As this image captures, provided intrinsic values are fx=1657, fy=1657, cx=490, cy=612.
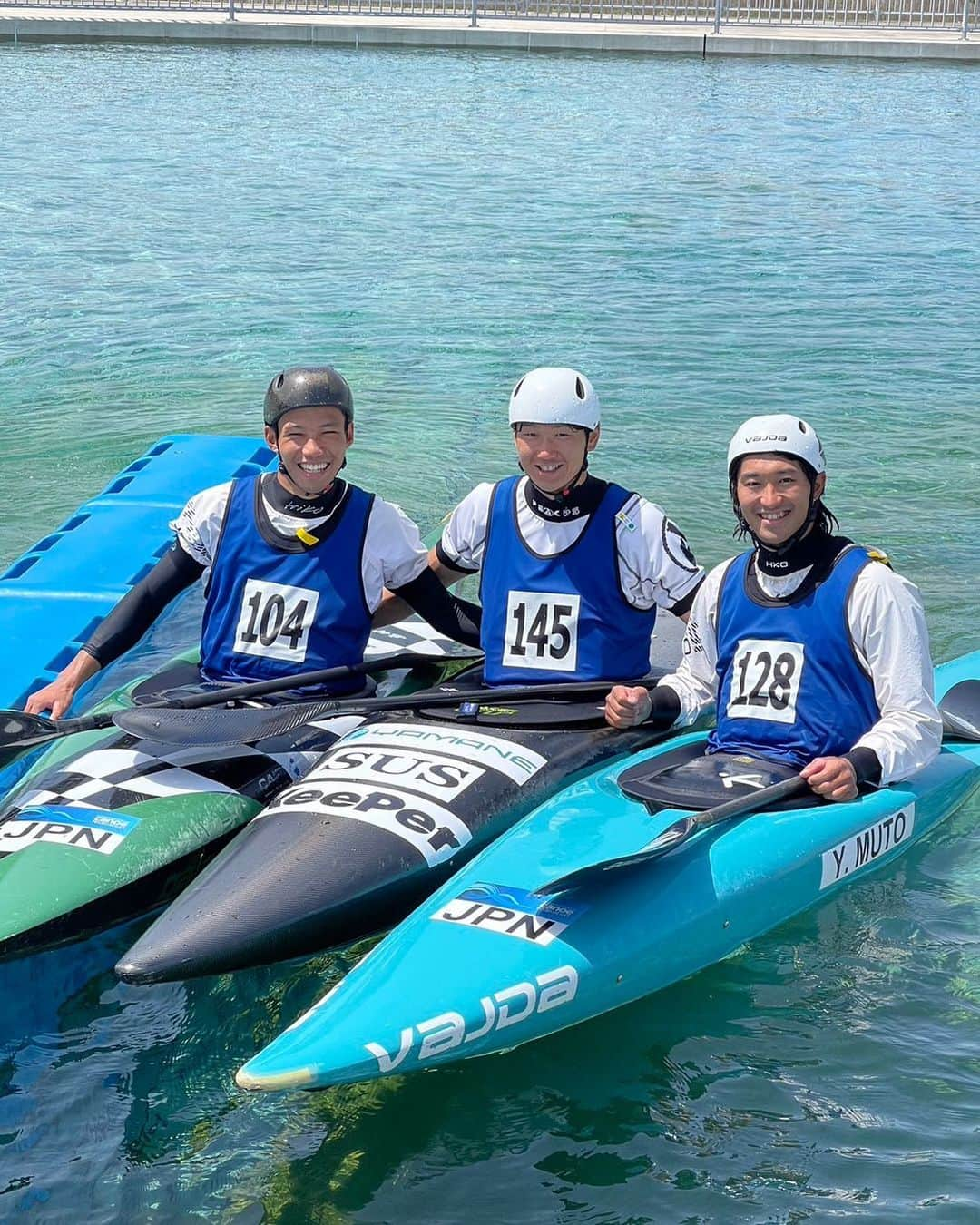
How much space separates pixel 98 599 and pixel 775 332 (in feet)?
23.8

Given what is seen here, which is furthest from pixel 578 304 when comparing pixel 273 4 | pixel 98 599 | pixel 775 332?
pixel 273 4

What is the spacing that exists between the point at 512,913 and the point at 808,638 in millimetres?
1236

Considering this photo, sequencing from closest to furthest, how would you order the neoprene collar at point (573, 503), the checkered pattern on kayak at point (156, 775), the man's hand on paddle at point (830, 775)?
the man's hand on paddle at point (830, 775) < the checkered pattern on kayak at point (156, 775) < the neoprene collar at point (573, 503)

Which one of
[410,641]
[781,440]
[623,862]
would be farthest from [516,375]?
[623,862]

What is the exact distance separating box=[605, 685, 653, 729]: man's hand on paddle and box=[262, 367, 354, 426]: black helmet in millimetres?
1232

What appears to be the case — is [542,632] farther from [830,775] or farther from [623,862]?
[623,862]

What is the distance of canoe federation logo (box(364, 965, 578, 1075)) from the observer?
384 centimetres

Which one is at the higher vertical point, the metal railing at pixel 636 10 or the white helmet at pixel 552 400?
the metal railing at pixel 636 10

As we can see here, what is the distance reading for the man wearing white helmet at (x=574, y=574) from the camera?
5328 millimetres

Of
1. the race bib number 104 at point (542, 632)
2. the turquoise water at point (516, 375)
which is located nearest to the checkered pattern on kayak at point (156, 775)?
the turquoise water at point (516, 375)

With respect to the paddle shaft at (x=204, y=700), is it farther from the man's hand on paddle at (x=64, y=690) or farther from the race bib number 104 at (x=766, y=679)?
the race bib number 104 at (x=766, y=679)

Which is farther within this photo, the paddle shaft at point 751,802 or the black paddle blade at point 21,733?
the black paddle blade at point 21,733

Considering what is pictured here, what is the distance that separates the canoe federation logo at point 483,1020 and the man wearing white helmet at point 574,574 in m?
1.48

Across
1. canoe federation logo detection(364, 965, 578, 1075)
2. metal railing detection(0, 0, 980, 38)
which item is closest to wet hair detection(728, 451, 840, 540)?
canoe federation logo detection(364, 965, 578, 1075)
